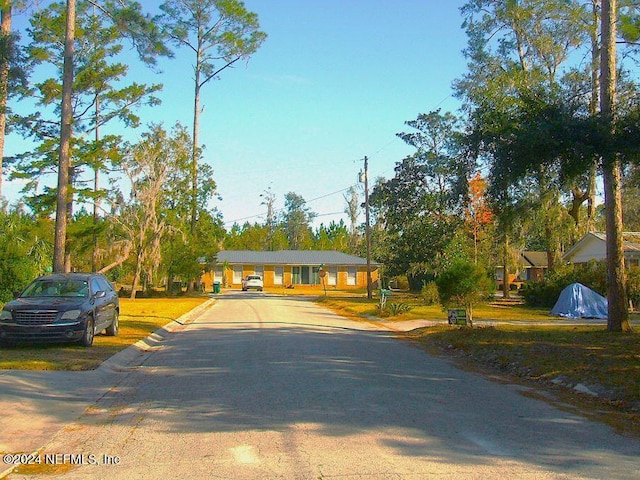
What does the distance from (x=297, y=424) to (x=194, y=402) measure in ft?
6.69

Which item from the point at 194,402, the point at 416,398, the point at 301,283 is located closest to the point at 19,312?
the point at 194,402

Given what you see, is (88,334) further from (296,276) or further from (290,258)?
(290,258)

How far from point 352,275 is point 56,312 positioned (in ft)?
190

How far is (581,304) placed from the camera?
86.2ft

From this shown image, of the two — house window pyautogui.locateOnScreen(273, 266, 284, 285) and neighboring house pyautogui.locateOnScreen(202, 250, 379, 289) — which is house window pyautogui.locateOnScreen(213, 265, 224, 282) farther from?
house window pyautogui.locateOnScreen(273, 266, 284, 285)

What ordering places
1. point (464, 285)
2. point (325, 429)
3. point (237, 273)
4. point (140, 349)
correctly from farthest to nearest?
point (237, 273) → point (464, 285) → point (140, 349) → point (325, 429)

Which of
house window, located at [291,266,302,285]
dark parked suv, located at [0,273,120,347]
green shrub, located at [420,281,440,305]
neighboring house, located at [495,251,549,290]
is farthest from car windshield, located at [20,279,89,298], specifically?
neighboring house, located at [495,251,549,290]

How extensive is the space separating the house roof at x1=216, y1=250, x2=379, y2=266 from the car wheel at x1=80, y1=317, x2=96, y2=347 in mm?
54624

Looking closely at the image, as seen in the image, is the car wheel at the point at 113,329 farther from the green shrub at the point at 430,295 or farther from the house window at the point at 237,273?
the house window at the point at 237,273

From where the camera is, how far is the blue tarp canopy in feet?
85.0

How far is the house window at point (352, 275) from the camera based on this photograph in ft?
232

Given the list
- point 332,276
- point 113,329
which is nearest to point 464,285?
point 113,329

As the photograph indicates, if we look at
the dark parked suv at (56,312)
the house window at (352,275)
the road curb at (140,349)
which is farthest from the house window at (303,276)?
the dark parked suv at (56,312)

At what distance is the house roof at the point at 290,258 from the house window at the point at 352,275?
3.21 ft
